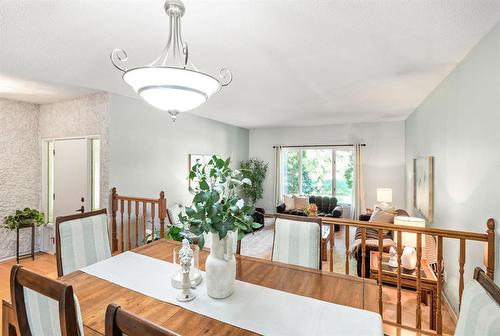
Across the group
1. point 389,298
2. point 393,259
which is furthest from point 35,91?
point 389,298

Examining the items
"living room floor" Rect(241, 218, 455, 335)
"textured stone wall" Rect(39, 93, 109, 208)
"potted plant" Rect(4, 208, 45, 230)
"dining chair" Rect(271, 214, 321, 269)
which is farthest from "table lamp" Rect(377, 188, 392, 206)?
"potted plant" Rect(4, 208, 45, 230)

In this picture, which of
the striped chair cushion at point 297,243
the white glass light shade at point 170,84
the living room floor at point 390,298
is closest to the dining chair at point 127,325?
the white glass light shade at point 170,84

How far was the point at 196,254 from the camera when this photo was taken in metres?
1.46

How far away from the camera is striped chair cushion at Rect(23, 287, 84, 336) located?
95cm

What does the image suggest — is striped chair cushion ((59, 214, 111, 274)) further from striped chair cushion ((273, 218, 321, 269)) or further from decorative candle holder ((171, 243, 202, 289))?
striped chair cushion ((273, 218, 321, 269))

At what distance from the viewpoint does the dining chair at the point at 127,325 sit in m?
0.64

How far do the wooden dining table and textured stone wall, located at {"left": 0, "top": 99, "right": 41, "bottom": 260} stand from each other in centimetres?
337

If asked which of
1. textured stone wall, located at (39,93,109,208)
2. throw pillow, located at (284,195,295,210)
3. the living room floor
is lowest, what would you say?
the living room floor

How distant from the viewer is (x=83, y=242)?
196 centimetres

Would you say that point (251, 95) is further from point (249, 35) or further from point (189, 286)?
point (189, 286)

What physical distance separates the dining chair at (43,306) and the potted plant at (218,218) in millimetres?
533

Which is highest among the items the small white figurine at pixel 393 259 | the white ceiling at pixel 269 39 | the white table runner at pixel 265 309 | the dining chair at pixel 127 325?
the white ceiling at pixel 269 39

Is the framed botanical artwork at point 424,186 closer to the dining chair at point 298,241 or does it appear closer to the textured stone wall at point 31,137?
the dining chair at point 298,241

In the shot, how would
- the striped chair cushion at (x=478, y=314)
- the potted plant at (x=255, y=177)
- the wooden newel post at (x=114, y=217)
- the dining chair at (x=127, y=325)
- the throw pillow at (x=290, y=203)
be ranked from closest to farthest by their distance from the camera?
the dining chair at (x=127, y=325) → the striped chair cushion at (x=478, y=314) → the wooden newel post at (x=114, y=217) → the throw pillow at (x=290, y=203) → the potted plant at (x=255, y=177)
